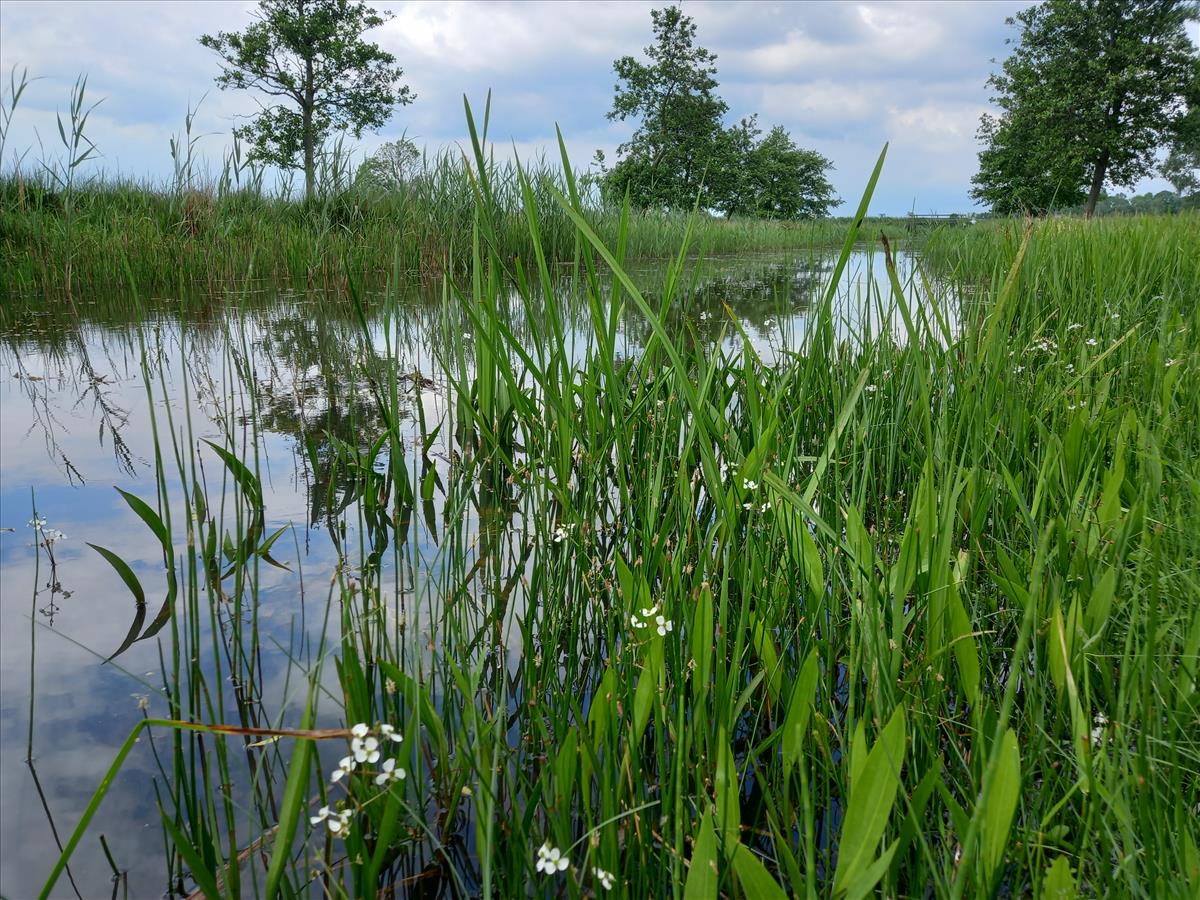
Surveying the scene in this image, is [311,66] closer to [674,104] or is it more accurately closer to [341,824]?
[674,104]

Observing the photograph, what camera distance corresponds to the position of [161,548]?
7.06ft

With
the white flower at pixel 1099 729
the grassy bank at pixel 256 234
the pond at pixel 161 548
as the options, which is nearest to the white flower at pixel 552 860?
the pond at pixel 161 548

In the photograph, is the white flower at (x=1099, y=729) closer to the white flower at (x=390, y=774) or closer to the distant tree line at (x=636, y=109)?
the white flower at (x=390, y=774)

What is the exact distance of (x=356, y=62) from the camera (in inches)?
1089

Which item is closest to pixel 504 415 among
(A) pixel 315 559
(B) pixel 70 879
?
(A) pixel 315 559

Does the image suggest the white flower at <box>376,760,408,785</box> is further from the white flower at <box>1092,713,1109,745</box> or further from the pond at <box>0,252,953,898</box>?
the white flower at <box>1092,713,1109,745</box>

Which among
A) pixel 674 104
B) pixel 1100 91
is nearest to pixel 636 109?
pixel 674 104

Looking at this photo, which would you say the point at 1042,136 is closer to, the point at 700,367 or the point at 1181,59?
the point at 1181,59

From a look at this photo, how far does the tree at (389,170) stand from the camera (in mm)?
9352

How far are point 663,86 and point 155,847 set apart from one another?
3615 centimetres

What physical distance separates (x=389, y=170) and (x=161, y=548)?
890cm

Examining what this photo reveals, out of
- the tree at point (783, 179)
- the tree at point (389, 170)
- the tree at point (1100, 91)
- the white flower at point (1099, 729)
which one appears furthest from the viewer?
the tree at point (783, 179)

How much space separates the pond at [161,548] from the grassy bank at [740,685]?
0.04 meters

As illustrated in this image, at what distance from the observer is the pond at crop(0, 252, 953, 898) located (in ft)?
4.15
